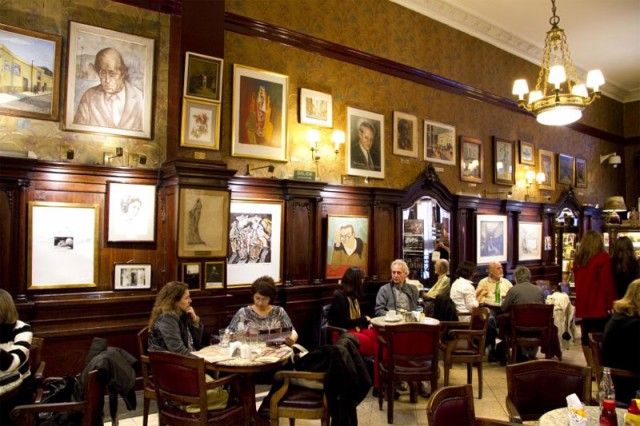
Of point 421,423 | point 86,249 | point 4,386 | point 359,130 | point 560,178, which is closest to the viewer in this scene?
point 4,386

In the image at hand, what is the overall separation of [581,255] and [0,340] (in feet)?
20.4

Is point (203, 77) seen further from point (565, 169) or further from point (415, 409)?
point (565, 169)

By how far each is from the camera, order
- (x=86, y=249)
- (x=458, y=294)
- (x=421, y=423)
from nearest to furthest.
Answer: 1. (x=421, y=423)
2. (x=86, y=249)
3. (x=458, y=294)

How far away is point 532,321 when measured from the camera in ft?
20.4

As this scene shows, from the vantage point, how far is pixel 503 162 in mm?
10867

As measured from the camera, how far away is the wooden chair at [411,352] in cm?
464

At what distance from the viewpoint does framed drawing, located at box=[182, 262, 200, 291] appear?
5.38 meters

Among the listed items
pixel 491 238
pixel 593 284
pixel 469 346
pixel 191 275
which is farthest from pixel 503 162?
pixel 191 275

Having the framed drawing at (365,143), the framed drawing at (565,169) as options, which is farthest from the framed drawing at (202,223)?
the framed drawing at (565,169)

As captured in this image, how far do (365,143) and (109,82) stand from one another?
4172 mm

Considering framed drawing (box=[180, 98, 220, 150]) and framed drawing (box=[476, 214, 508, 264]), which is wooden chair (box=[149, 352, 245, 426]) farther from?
framed drawing (box=[476, 214, 508, 264])

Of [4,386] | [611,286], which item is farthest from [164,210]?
[611,286]

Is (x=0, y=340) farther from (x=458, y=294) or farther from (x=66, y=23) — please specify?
(x=458, y=294)

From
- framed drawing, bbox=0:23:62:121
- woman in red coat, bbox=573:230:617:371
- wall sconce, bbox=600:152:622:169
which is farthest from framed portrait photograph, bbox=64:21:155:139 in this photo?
wall sconce, bbox=600:152:622:169
